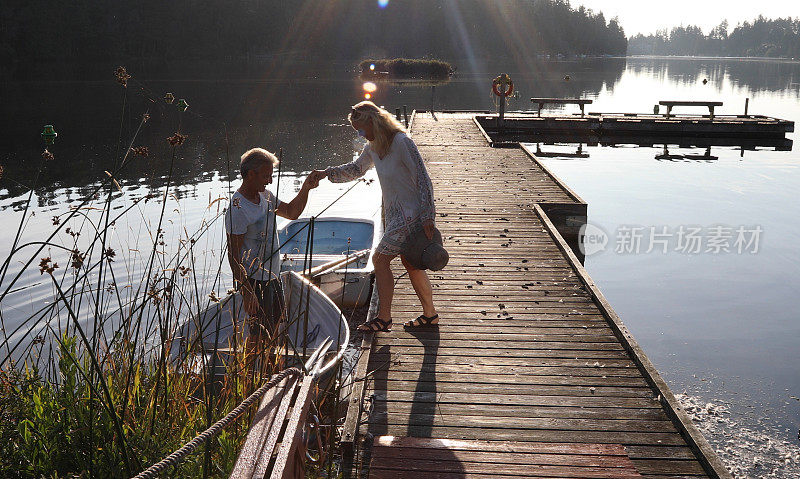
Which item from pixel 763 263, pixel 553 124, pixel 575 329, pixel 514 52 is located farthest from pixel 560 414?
pixel 514 52

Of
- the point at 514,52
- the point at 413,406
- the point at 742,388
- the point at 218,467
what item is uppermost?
the point at 514,52

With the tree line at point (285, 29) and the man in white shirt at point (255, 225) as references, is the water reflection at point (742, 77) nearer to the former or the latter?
the tree line at point (285, 29)

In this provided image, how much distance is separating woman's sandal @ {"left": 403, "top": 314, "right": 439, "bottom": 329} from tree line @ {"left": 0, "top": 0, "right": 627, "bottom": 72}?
61159mm

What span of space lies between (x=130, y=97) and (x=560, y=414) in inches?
1414

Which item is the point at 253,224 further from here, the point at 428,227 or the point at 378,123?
the point at 428,227

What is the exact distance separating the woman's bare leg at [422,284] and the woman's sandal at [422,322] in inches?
1.5

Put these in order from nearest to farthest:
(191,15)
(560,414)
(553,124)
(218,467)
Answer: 1. (218,467)
2. (560,414)
3. (553,124)
4. (191,15)

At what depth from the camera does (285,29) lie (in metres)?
105

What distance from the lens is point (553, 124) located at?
84.4ft

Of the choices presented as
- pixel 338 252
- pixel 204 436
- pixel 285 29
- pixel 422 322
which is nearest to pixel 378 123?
pixel 422 322

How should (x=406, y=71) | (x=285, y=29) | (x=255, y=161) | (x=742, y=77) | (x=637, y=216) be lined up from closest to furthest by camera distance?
(x=255, y=161)
(x=637, y=216)
(x=406, y=71)
(x=742, y=77)
(x=285, y=29)

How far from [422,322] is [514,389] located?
3.89 feet

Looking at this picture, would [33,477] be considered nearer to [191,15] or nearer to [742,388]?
[742,388]

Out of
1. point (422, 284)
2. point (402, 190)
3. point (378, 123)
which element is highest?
point (378, 123)
